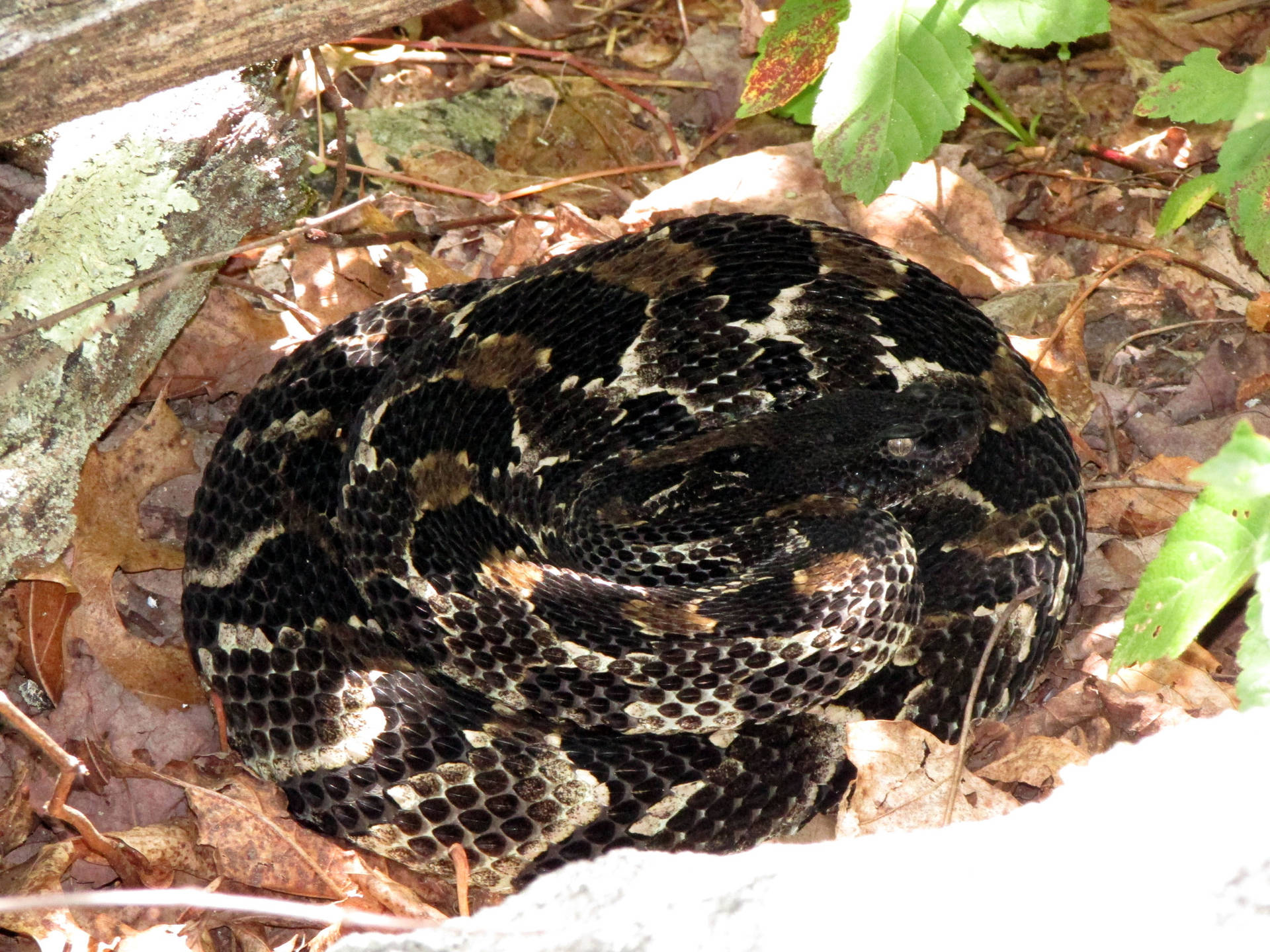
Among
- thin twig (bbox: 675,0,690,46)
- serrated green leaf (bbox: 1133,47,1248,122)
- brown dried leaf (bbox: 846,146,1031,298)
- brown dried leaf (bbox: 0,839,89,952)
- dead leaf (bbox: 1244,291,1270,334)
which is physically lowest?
brown dried leaf (bbox: 0,839,89,952)

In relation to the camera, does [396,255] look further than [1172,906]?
Yes

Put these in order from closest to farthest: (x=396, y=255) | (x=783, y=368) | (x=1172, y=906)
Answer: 1. (x=1172, y=906)
2. (x=783, y=368)
3. (x=396, y=255)

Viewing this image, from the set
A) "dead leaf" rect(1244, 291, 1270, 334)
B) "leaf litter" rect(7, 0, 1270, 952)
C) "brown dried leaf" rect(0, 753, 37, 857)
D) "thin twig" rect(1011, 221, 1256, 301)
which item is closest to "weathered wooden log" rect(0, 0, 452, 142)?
"leaf litter" rect(7, 0, 1270, 952)

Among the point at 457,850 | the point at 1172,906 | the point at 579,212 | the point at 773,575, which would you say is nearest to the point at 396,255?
the point at 579,212

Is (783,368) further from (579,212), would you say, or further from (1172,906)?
(1172,906)

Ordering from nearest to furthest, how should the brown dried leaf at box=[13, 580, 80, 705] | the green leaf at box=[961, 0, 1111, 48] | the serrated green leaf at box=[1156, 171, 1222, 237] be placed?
the green leaf at box=[961, 0, 1111, 48], the brown dried leaf at box=[13, 580, 80, 705], the serrated green leaf at box=[1156, 171, 1222, 237]

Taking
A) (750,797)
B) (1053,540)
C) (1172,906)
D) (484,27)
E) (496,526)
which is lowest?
(750,797)

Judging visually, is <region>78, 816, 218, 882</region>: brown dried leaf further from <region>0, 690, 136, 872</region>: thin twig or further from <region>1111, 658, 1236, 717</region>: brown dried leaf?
<region>1111, 658, 1236, 717</region>: brown dried leaf

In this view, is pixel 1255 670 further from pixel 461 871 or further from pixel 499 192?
pixel 499 192
